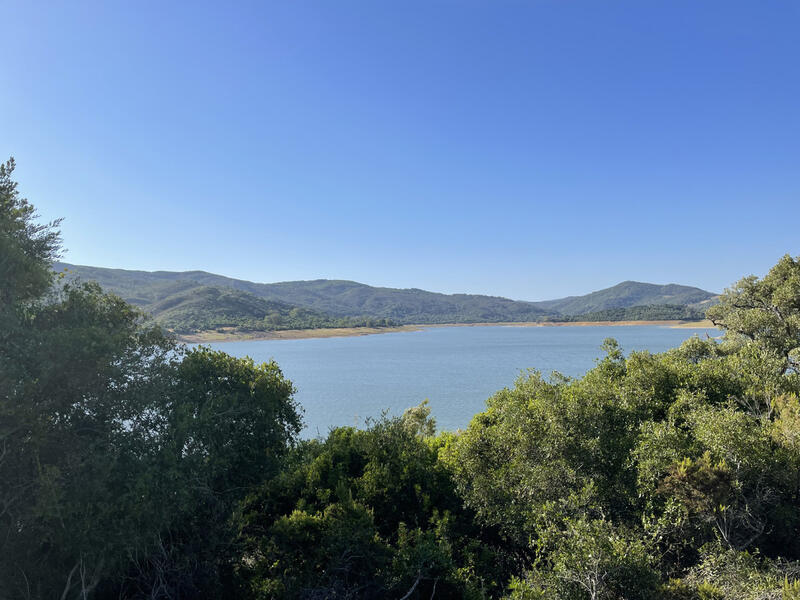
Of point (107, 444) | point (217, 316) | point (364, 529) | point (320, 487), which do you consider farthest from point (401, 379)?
point (217, 316)

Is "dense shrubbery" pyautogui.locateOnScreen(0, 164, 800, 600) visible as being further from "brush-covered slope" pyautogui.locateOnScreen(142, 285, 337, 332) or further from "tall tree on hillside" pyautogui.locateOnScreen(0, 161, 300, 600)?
"brush-covered slope" pyautogui.locateOnScreen(142, 285, 337, 332)

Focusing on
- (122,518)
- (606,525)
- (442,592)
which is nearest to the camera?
(122,518)

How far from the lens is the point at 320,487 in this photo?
16.1 metres

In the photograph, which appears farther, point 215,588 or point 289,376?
point 289,376

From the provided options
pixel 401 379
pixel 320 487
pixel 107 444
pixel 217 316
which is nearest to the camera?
pixel 107 444

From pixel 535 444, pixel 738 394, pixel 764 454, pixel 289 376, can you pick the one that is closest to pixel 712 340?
pixel 738 394

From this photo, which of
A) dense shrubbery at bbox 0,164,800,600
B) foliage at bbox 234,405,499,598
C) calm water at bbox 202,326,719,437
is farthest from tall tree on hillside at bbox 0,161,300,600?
calm water at bbox 202,326,719,437

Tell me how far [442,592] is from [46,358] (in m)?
11.5

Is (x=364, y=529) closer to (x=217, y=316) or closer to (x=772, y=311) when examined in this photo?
(x=772, y=311)

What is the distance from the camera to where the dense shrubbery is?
9242mm

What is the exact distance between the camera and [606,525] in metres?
9.99

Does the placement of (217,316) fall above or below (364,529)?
above

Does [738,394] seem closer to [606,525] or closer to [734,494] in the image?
[734,494]

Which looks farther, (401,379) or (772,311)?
(401,379)
